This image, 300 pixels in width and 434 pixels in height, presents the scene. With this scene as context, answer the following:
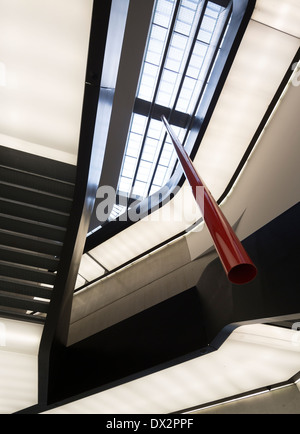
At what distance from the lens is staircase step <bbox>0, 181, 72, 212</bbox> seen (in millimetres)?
4902

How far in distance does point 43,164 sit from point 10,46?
1942mm

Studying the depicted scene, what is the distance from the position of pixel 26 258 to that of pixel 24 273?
0.72 ft

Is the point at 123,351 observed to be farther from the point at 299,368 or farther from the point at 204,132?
the point at 204,132

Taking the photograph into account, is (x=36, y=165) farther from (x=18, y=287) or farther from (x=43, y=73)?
(x=18, y=287)

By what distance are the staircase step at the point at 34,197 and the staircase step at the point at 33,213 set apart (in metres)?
0.18

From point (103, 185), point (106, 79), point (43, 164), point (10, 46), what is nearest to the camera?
point (106, 79)

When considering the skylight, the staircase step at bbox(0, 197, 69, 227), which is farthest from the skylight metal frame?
the staircase step at bbox(0, 197, 69, 227)

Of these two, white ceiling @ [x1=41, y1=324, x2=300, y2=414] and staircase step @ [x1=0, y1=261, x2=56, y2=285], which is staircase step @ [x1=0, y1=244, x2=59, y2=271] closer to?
staircase step @ [x1=0, y1=261, x2=56, y2=285]

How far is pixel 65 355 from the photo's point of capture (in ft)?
17.0

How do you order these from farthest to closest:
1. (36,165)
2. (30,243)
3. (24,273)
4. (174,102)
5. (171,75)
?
(174,102)
(171,75)
(36,165)
(30,243)
(24,273)

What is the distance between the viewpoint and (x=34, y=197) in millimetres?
5031

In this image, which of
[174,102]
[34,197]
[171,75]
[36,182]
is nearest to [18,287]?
[34,197]
